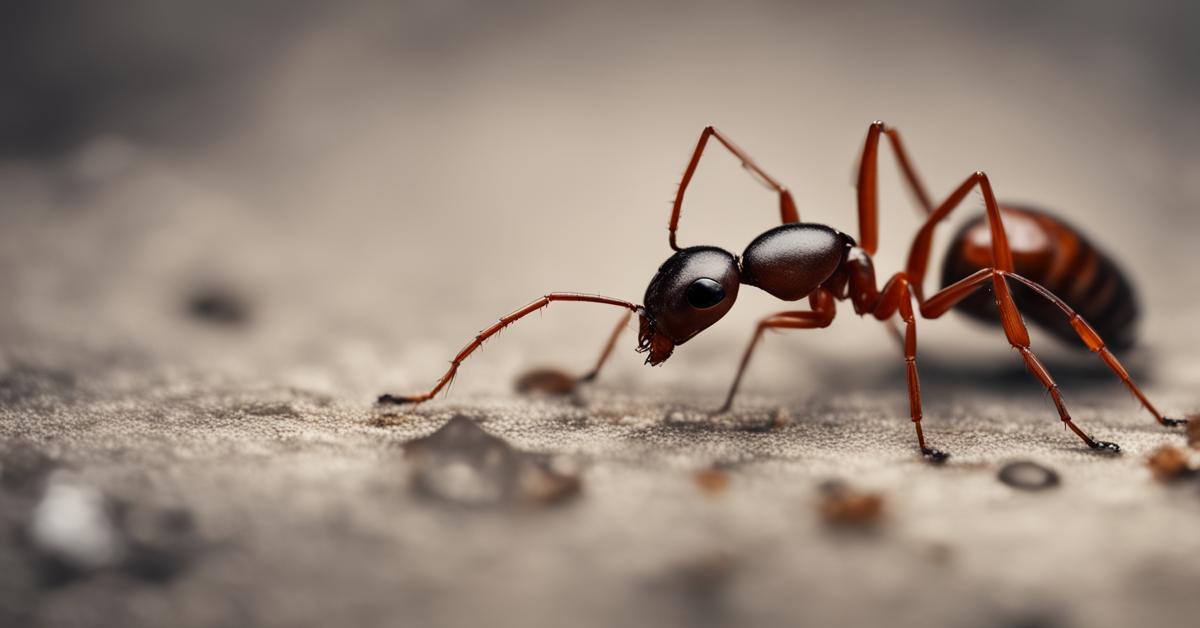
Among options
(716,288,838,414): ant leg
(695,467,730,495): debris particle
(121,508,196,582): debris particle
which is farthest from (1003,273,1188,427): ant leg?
(121,508,196,582): debris particle

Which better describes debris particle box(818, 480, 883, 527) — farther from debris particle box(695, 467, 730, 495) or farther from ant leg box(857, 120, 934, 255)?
ant leg box(857, 120, 934, 255)

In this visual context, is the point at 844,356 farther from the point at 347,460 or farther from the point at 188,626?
the point at 188,626

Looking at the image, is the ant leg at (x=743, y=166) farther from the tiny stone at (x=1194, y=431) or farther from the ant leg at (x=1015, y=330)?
the tiny stone at (x=1194, y=431)

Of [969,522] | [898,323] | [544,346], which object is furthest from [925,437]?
[898,323]

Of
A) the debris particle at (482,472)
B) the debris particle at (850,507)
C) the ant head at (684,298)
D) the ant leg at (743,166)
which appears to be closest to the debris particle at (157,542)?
the debris particle at (482,472)

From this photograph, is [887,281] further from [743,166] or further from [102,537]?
[102,537]
